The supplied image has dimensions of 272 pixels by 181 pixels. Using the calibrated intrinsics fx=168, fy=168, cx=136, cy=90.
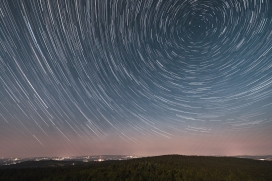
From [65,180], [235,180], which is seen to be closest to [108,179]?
[65,180]

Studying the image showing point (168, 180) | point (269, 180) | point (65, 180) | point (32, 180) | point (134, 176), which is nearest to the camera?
point (269, 180)

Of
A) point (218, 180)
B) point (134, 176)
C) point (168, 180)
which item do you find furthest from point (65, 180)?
point (218, 180)

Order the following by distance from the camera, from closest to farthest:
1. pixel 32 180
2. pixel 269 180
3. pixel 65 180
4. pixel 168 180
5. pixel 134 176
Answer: pixel 269 180, pixel 168 180, pixel 134 176, pixel 65 180, pixel 32 180

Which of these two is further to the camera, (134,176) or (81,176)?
(81,176)

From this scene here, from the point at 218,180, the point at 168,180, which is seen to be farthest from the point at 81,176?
the point at 218,180

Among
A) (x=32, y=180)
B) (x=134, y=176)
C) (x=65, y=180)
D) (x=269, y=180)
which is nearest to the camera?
(x=269, y=180)

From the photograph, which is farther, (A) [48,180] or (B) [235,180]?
(A) [48,180]

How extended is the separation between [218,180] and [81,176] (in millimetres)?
48709

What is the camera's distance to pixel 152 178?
52.8 metres

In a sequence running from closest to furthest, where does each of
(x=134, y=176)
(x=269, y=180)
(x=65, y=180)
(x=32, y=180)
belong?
(x=269, y=180) → (x=134, y=176) → (x=65, y=180) → (x=32, y=180)

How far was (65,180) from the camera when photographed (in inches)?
2516

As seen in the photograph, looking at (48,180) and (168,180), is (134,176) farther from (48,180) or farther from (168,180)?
(48,180)

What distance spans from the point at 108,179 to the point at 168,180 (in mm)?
20766

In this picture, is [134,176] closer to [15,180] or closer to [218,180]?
[218,180]
